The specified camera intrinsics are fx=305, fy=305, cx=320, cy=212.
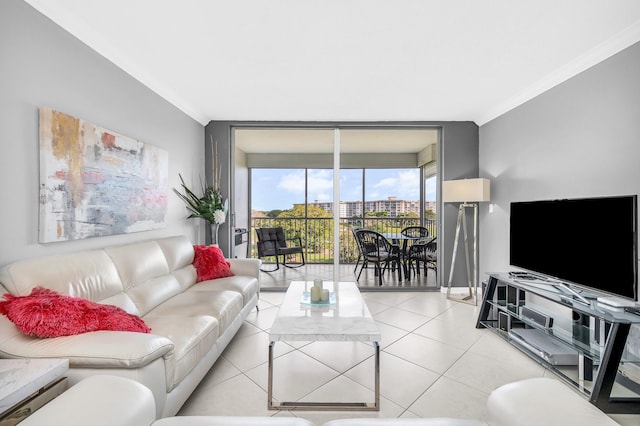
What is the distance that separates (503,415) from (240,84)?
3284 millimetres

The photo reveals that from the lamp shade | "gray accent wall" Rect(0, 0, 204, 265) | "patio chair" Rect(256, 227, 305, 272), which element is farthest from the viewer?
"patio chair" Rect(256, 227, 305, 272)

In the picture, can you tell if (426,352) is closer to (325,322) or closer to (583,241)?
(325,322)

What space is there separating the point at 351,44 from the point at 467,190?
2444 mm

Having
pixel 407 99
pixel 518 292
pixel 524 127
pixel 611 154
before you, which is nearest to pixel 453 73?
pixel 407 99

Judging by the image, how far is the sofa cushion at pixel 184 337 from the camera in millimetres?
1629

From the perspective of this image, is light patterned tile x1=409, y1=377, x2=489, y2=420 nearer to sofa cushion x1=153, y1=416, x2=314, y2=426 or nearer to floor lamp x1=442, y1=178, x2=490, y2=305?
sofa cushion x1=153, y1=416, x2=314, y2=426

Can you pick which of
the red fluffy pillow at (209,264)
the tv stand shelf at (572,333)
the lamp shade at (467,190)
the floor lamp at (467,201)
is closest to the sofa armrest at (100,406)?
the red fluffy pillow at (209,264)

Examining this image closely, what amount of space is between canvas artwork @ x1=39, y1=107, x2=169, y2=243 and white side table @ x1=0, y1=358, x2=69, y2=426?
0.96 meters

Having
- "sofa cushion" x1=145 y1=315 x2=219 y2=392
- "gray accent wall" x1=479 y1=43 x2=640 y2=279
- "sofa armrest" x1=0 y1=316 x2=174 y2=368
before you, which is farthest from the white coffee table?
"gray accent wall" x1=479 y1=43 x2=640 y2=279

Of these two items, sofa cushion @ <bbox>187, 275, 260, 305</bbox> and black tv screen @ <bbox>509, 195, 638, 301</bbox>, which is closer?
black tv screen @ <bbox>509, 195, 638, 301</bbox>

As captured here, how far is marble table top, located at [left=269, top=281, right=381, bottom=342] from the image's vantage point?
1.87 m

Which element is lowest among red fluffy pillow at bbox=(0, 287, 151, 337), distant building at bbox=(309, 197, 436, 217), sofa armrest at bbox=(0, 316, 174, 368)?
sofa armrest at bbox=(0, 316, 174, 368)

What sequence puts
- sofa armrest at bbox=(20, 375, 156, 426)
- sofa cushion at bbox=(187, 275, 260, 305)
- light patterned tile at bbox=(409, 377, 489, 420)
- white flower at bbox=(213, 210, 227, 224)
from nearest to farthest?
sofa armrest at bbox=(20, 375, 156, 426), light patterned tile at bbox=(409, 377, 489, 420), sofa cushion at bbox=(187, 275, 260, 305), white flower at bbox=(213, 210, 227, 224)

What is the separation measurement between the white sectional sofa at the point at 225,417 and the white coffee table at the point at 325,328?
727 mm
